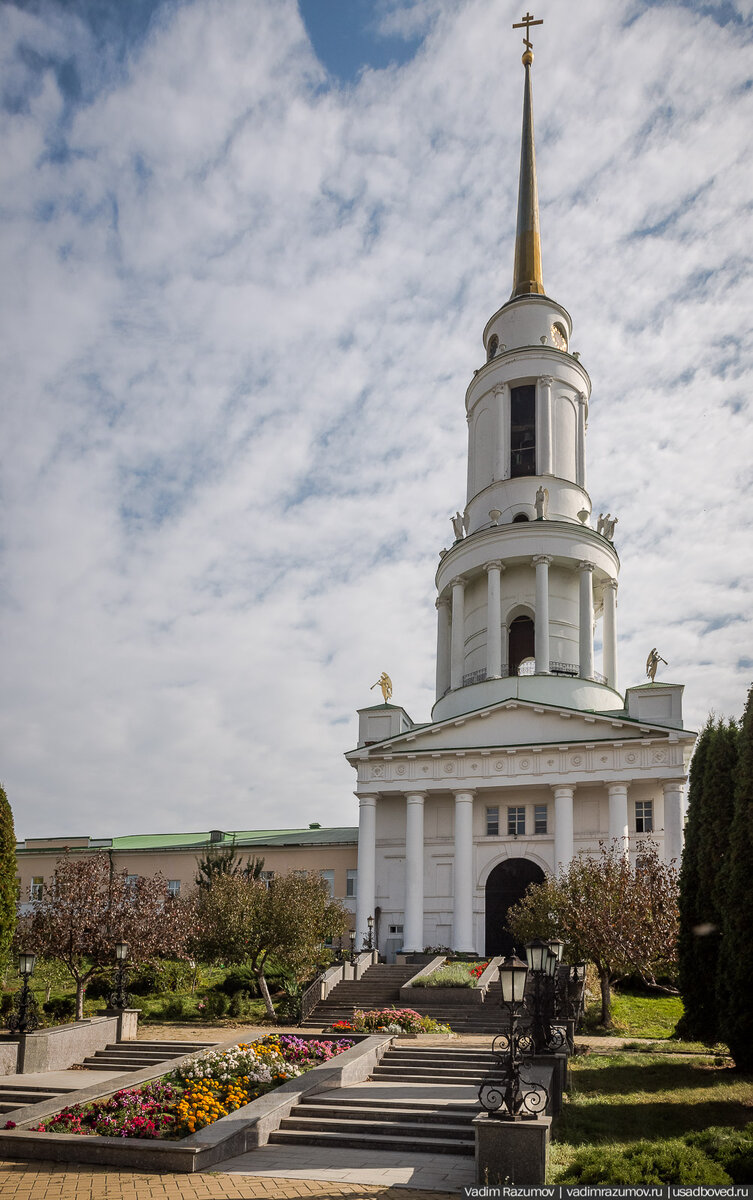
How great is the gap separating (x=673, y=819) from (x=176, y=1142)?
27047 mm

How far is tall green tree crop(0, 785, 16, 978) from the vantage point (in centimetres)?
2170

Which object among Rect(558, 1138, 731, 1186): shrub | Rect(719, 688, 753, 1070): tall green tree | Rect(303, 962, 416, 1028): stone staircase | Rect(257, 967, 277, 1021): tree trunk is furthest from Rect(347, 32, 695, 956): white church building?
Rect(558, 1138, 731, 1186): shrub

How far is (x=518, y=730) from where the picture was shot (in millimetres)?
39844

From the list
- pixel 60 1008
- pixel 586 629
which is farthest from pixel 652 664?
pixel 60 1008

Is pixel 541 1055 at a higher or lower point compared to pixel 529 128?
lower

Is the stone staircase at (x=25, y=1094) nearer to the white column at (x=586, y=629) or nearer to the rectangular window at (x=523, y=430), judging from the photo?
the white column at (x=586, y=629)

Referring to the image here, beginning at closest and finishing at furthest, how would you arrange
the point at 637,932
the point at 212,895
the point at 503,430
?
the point at 637,932
the point at 212,895
the point at 503,430

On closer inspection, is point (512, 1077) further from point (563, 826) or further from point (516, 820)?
point (516, 820)

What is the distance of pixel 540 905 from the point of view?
29469 mm

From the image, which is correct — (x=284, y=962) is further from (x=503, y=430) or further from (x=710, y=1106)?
(x=503, y=430)

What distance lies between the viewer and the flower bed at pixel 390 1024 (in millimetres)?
23969

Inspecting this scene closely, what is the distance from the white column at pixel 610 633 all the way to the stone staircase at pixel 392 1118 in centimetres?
2878

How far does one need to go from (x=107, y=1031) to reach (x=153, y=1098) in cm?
823

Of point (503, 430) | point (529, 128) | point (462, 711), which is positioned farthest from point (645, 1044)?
point (529, 128)
